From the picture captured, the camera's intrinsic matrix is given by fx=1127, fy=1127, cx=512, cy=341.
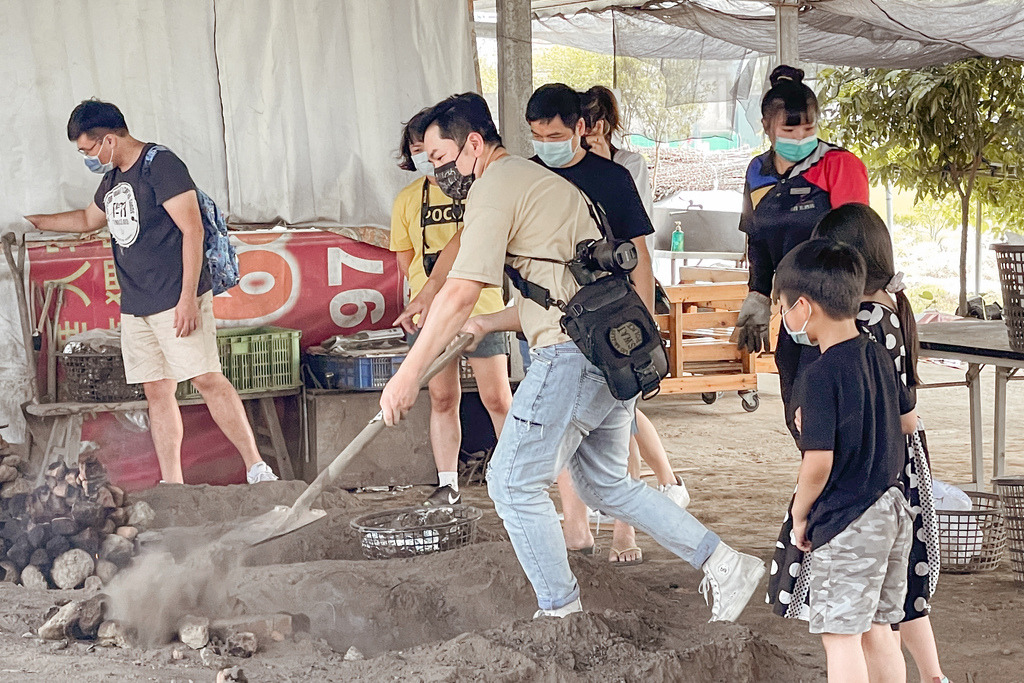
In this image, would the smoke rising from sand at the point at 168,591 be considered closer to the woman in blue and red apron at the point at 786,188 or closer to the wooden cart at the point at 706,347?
the woman in blue and red apron at the point at 786,188

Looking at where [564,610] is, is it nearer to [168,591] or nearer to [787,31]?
[168,591]

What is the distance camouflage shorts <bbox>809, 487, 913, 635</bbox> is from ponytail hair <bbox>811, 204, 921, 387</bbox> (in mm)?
566

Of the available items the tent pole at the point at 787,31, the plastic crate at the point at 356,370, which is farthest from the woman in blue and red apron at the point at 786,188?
the tent pole at the point at 787,31

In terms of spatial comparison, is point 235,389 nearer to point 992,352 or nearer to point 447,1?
point 447,1

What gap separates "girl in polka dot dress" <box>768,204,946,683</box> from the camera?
309 cm

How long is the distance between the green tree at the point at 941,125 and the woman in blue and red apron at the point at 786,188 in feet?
24.6

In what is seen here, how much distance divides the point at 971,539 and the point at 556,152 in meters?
2.40

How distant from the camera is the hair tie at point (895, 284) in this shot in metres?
3.26

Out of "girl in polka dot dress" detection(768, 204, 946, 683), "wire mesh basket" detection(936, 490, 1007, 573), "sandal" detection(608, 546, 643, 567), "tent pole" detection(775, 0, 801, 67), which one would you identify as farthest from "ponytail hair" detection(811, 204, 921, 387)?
"tent pole" detection(775, 0, 801, 67)

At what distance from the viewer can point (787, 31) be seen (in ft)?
28.3

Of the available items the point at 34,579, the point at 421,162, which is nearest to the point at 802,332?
the point at 421,162

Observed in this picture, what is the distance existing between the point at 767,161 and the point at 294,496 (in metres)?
2.75

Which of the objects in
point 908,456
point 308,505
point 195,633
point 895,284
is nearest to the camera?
point 908,456

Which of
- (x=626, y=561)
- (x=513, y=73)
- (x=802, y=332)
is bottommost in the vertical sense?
(x=626, y=561)
